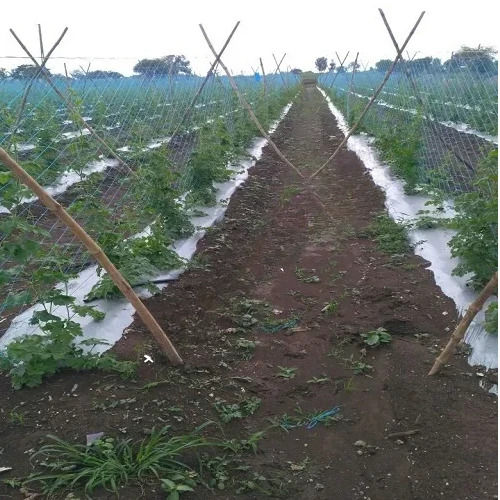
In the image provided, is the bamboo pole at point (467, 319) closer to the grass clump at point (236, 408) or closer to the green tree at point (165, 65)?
the grass clump at point (236, 408)

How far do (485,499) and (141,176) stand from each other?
151 inches

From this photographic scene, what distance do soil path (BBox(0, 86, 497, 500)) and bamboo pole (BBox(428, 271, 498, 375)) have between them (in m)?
0.12

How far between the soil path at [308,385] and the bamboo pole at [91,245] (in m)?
0.16

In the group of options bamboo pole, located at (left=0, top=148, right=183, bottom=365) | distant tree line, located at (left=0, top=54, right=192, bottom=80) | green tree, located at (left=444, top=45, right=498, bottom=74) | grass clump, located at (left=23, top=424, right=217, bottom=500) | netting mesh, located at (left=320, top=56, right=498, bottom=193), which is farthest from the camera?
distant tree line, located at (left=0, top=54, right=192, bottom=80)

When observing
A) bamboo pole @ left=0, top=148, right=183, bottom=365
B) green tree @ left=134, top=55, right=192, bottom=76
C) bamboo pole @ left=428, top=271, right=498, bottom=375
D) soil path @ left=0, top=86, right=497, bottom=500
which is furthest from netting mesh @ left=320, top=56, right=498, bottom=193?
green tree @ left=134, top=55, right=192, bottom=76

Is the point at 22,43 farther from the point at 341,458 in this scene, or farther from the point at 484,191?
the point at 341,458

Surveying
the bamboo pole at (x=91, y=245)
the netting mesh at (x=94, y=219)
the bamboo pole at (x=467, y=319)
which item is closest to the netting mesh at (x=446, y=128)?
the bamboo pole at (x=467, y=319)

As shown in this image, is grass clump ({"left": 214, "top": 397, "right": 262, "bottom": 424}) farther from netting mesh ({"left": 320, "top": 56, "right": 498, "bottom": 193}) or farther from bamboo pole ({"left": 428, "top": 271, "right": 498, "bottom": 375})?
netting mesh ({"left": 320, "top": 56, "right": 498, "bottom": 193})

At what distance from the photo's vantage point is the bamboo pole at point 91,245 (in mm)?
2383

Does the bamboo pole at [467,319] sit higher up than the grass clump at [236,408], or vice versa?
the bamboo pole at [467,319]

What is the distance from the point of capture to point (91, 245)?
269cm

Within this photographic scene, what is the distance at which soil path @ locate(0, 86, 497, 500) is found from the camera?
2.39m

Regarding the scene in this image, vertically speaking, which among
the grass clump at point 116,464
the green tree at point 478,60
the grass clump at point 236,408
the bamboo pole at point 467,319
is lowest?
the grass clump at point 236,408

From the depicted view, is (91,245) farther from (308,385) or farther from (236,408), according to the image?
(308,385)
